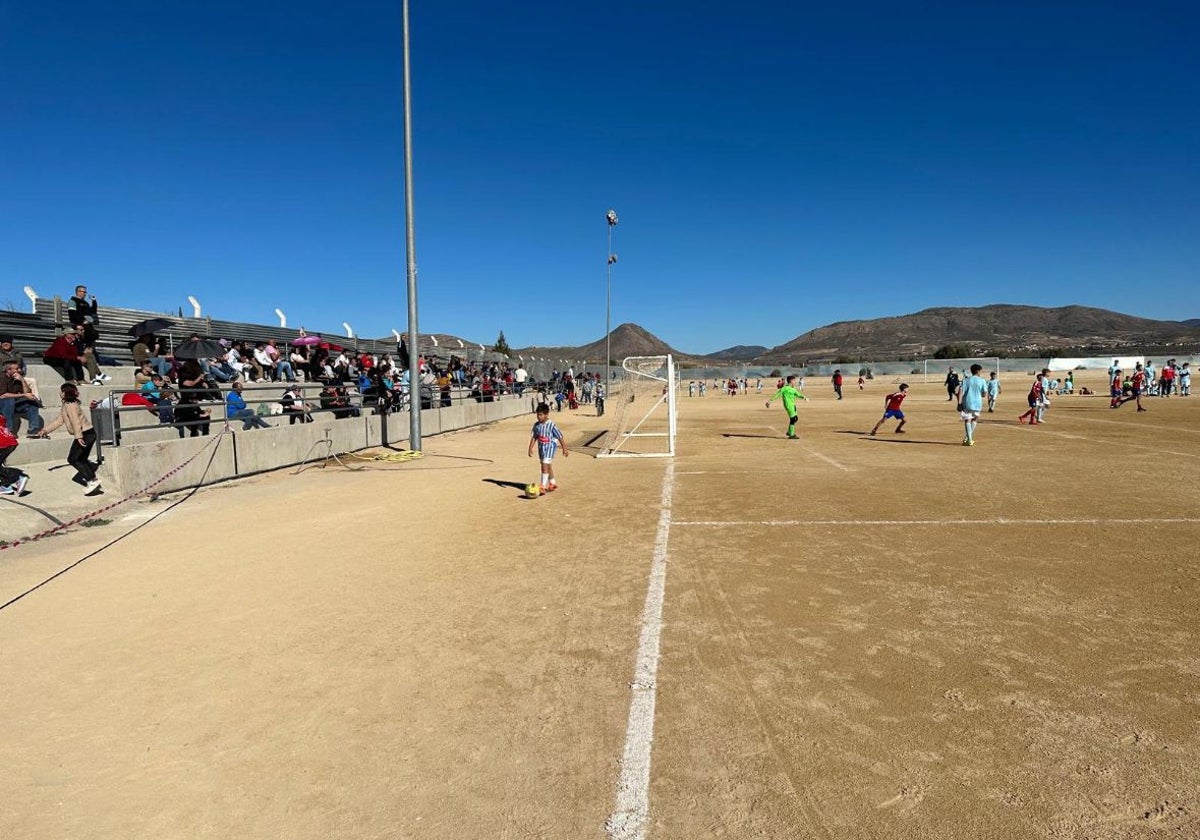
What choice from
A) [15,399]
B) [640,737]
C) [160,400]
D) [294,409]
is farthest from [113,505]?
[640,737]

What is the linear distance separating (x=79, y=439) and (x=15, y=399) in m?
2.20

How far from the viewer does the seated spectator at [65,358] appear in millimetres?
13039

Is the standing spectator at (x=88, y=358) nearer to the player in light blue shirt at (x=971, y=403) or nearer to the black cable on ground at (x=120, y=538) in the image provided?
the black cable on ground at (x=120, y=538)

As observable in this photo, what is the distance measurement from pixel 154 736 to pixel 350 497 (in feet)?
25.0

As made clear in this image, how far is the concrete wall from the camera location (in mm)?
10641

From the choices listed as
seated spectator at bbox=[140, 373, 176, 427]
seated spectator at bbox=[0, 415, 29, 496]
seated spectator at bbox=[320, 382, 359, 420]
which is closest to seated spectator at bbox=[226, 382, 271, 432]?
seated spectator at bbox=[140, 373, 176, 427]

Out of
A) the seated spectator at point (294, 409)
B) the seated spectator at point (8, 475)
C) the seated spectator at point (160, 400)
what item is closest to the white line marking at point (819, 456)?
the seated spectator at point (294, 409)

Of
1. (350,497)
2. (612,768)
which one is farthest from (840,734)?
(350,497)

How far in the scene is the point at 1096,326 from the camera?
7426 inches

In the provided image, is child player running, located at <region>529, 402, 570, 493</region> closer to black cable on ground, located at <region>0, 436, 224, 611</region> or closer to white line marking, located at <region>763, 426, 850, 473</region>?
black cable on ground, located at <region>0, 436, 224, 611</region>

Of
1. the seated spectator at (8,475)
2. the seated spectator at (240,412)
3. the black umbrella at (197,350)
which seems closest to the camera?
the seated spectator at (8,475)

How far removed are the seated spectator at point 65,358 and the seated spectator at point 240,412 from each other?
9.24ft

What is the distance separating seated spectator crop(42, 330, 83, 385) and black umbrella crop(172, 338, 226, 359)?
6.94 ft

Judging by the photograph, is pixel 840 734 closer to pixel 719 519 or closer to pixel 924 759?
pixel 924 759
